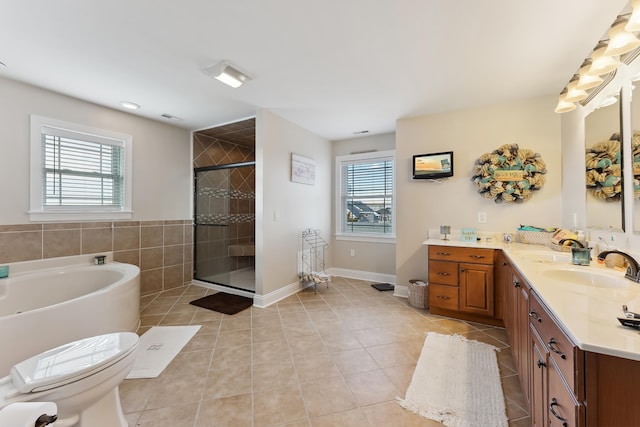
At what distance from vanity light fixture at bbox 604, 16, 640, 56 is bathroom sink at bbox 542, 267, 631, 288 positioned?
1220 millimetres

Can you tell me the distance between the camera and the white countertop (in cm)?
74

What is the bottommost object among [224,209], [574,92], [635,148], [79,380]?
[79,380]

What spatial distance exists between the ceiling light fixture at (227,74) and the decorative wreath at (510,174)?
2708 mm

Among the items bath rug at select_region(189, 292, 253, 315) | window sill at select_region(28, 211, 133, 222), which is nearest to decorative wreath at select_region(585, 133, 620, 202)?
bath rug at select_region(189, 292, 253, 315)

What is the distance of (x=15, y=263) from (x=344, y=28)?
3587mm

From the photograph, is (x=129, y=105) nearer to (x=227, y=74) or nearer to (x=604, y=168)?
(x=227, y=74)

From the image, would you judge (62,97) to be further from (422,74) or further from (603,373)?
(603,373)

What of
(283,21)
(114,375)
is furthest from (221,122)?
(114,375)

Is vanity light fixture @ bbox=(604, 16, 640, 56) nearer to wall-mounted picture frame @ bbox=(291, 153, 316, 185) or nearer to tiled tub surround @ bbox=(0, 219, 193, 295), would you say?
wall-mounted picture frame @ bbox=(291, 153, 316, 185)

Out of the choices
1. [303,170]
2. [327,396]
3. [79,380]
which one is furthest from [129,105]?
[327,396]

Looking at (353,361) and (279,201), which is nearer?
(353,361)

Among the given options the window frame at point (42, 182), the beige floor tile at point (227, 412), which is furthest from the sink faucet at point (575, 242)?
the window frame at point (42, 182)

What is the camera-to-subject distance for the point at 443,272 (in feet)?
9.09

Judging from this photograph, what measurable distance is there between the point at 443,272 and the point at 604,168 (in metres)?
1.52
